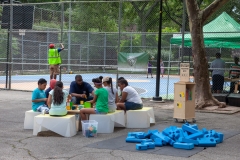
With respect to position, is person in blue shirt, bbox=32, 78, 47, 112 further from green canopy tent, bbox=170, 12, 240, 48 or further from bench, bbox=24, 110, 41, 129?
green canopy tent, bbox=170, 12, 240, 48

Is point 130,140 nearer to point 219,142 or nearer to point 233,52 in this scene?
point 219,142

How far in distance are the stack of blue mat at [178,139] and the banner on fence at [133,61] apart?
777cm

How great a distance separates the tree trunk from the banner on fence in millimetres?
2683

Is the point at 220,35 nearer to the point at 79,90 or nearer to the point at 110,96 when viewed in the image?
the point at 79,90

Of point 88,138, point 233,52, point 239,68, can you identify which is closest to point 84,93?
point 88,138

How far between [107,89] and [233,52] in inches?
996

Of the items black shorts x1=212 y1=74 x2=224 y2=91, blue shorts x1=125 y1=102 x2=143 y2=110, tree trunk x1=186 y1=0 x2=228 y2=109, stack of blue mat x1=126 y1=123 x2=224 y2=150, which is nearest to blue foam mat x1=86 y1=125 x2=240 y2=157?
stack of blue mat x1=126 y1=123 x2=224 y2=150

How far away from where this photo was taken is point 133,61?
1719cm

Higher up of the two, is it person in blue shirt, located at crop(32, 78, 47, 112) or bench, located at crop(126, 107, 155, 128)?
person in blue shirt, located at crop(32, 78, 47, 112)

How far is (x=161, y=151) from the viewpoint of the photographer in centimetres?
826

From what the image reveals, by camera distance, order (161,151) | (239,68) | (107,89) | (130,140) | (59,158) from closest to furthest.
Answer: (59,158) < (161,151) < (130,140) < (107,89) < (239,68)

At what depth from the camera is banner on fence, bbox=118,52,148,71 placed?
17.1 meters

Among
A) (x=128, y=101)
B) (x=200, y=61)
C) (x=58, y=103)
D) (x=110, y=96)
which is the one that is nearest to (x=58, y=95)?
(x=58, y=103)

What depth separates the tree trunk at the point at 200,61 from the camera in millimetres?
14633
